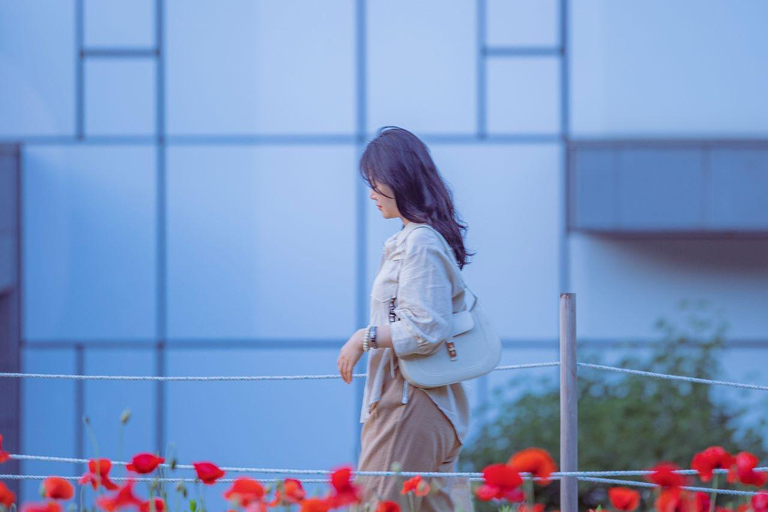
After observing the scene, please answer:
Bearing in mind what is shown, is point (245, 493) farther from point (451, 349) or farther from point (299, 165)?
point (299, 165)

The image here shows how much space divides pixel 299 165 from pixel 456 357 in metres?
3.47

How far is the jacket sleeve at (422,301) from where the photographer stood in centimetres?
202

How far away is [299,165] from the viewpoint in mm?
5418

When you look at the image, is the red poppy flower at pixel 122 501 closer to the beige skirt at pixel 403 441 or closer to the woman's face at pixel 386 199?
the beige skirt at pixel 403 441

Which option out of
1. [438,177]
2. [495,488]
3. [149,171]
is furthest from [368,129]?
[495,488]

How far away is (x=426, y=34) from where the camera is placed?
5.40m

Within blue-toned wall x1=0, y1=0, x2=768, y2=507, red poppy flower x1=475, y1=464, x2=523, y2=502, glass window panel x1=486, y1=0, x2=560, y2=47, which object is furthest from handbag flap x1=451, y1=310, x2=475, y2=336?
glass window panel x1=486, y1=0, x2=560, y2=47

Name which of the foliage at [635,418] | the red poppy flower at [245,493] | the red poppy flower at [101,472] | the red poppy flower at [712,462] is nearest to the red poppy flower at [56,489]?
the red poppy flower at [101,472]

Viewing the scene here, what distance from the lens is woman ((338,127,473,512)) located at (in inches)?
80.9

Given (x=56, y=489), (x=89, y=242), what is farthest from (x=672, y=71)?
(x=56, y=489)

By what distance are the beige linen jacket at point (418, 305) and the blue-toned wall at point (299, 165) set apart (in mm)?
3217

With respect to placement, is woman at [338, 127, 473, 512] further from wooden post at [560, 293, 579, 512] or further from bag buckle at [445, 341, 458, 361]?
wooden post at [560, 293, 579, 512]

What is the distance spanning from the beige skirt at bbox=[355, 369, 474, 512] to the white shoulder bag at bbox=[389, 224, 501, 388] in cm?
7

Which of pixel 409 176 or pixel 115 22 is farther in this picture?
pixel 115 22
